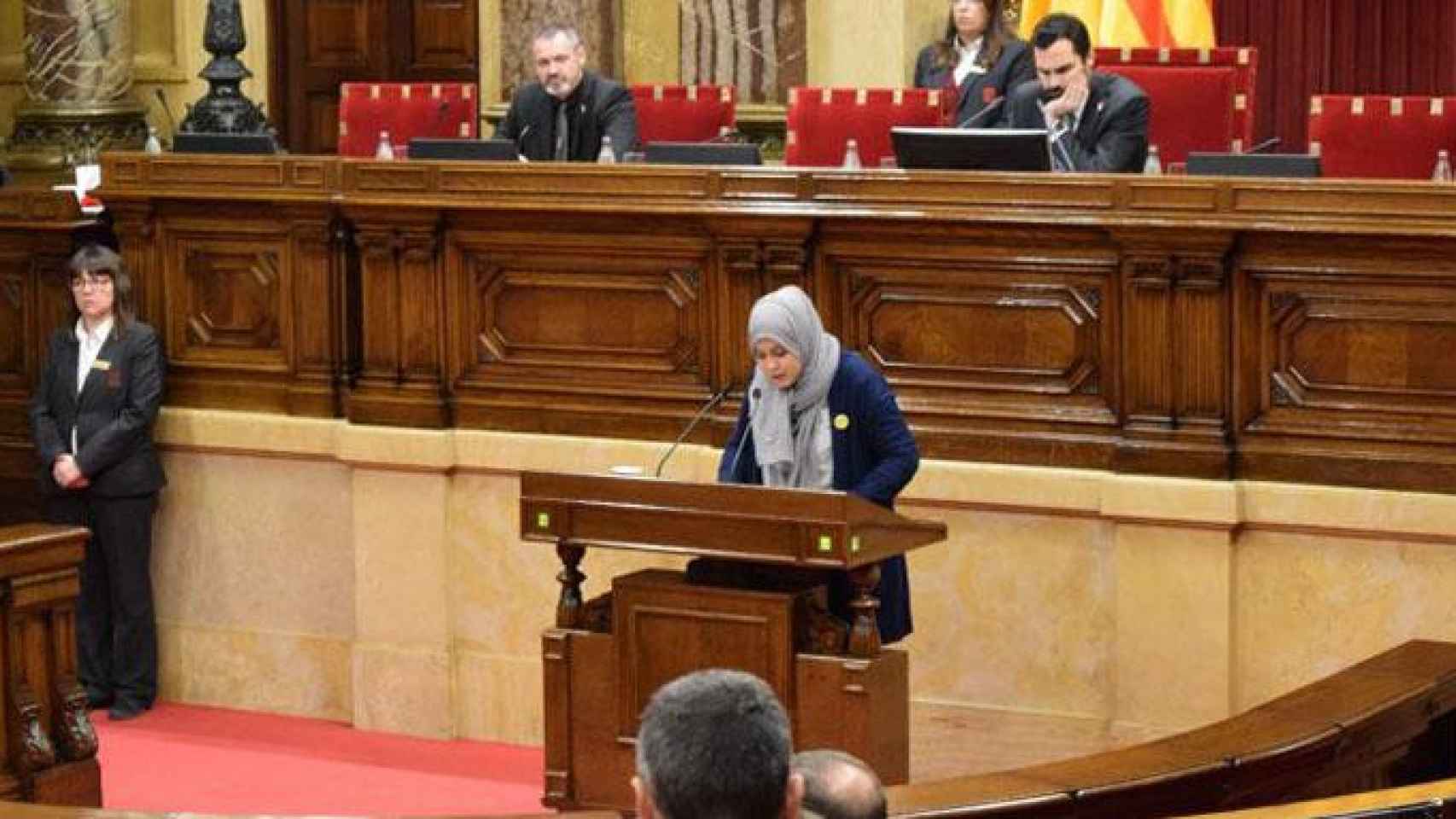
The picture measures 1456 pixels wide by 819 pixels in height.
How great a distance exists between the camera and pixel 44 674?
739 centimetres

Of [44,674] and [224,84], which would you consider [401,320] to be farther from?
[224,84]

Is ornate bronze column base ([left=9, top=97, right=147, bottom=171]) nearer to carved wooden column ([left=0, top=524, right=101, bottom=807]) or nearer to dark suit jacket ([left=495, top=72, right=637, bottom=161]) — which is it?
dark suit jacket ([left=495, top=72, right=637, bottom=161])

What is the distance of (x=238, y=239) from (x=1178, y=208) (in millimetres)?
2897

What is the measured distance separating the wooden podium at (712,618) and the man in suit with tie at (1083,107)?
1676 millimetres

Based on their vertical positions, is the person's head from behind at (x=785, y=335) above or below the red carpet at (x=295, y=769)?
above

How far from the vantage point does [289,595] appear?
8.86 m

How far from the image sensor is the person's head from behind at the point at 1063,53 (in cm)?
792

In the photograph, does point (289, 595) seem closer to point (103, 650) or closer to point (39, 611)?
point (103, 650)

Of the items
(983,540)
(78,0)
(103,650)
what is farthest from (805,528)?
(78,0)

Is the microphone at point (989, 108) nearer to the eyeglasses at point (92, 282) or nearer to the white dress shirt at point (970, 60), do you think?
the white dress shirt at point (970, 60)

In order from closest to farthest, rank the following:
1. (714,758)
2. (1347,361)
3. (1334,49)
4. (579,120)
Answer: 1. (714,758)
2. (1347,361)
3. (579,120)
4. (1334,49)

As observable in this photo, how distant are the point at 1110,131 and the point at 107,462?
3.07m

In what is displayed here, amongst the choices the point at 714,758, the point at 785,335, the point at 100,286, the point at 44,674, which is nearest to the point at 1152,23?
the point at 100,286

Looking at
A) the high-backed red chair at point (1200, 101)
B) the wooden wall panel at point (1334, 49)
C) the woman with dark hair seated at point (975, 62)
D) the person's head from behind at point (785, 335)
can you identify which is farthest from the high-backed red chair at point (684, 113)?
the wooden wall panel at point (1334, 49)
